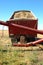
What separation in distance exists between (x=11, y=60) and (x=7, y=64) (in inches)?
20.9

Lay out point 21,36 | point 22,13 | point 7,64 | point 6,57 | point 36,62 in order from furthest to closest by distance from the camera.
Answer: point 22,13
point 21,36
point 6,57
point 36,62
point 7,64

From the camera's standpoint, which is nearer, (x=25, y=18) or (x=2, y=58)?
(x=2, y=58)

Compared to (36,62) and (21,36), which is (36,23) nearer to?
(21,36)

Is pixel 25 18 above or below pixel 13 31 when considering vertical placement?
above

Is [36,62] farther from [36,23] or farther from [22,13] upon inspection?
[22,13]

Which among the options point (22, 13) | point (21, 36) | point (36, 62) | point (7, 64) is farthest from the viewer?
point (22, 13)

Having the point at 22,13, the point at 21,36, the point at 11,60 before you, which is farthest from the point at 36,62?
the point at 22,13

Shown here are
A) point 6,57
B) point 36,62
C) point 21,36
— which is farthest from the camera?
point 21,36

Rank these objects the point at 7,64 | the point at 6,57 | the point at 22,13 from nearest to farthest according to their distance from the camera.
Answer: the point at 7,64
the point at 6,57
the point at 22,13

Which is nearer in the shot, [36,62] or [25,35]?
[36,62]

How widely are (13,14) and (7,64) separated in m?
7.40

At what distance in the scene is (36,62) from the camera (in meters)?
6.78

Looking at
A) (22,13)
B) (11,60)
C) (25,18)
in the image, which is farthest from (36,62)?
(22,13)

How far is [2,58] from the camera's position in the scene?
A: 706 centimetres
